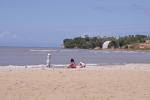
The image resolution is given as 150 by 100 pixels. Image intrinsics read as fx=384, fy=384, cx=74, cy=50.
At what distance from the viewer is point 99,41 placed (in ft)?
549

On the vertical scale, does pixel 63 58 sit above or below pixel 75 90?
above

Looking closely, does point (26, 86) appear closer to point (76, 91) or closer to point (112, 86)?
point (76, 91)

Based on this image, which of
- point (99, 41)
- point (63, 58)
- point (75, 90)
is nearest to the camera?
point (75, 90)

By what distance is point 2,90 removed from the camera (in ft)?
35.7

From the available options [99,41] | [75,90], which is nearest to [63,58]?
[75,90]

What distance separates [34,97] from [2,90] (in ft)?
4.43

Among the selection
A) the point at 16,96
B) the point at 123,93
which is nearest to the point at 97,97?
the point at 123,93

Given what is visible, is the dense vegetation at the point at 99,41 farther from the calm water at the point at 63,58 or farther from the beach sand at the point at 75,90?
the beach sand at the point at 75,90

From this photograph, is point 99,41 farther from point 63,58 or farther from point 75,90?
point 75,90

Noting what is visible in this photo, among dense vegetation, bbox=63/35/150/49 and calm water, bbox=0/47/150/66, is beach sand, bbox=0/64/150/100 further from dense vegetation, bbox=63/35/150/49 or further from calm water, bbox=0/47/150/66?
dense vegetation, bbox=63/35/150/49

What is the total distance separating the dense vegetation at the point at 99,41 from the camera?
156 m

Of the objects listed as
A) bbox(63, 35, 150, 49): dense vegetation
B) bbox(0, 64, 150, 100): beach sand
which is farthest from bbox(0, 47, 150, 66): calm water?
bbox(63, 35, 150, 49): dense vegetation

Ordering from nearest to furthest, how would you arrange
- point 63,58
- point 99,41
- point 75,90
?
point 75,90, point 63,58, point 99,41

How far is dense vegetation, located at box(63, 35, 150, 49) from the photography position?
156 m
